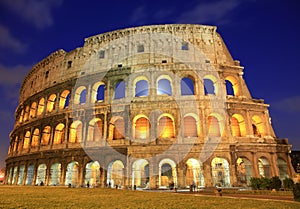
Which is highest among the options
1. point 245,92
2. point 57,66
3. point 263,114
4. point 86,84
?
point 57,66

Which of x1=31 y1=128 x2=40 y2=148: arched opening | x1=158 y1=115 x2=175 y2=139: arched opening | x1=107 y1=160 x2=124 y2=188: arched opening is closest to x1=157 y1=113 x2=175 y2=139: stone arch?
x1=158 y1=115 x2=175 y2=139: arched opening

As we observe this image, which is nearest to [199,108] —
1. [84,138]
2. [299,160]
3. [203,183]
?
[203,183]

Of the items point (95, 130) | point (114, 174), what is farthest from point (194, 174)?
point (95, 130)

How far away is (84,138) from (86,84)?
20.1ft

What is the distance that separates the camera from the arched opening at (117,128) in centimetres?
2175

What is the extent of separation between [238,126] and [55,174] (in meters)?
20.0

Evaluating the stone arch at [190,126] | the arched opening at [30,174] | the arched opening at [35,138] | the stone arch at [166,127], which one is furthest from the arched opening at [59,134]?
the stone arch at [190,126]

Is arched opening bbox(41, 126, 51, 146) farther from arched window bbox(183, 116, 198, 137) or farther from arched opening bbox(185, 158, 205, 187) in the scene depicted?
arched opening bbox(185, 158, 205, 187)

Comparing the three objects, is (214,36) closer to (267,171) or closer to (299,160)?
(267,171)

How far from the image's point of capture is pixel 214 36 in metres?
24.0

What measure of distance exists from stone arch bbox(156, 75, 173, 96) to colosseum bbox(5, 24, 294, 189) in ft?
0.36

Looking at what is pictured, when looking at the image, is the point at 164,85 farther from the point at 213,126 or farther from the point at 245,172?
the point at 245,172

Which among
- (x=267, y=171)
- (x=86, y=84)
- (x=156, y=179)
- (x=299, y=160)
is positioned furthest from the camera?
(x=299, y=160)

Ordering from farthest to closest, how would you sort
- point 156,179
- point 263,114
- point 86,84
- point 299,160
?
point 299,160 → point 86,84 → point 263,114 → point 156,179
